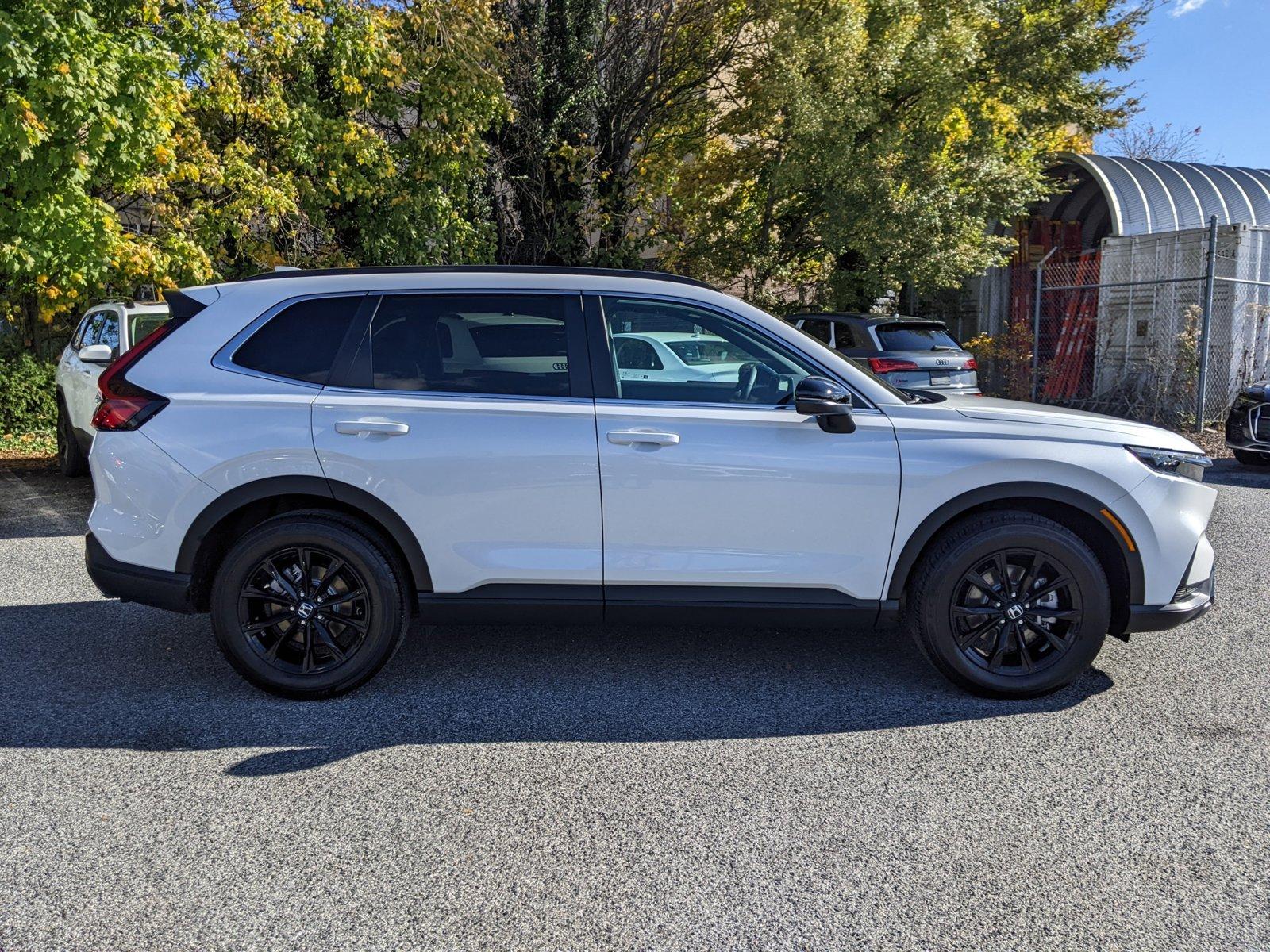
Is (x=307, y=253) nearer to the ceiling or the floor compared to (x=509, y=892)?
nearer to the ceiling

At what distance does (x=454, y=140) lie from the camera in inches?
557

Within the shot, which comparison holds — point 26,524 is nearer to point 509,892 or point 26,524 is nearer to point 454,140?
point 509,892

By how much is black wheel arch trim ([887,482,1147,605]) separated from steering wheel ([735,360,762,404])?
2.96 ft

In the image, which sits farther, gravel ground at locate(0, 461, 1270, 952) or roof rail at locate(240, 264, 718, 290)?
roof rail at locate(240, 264, 718, 290)

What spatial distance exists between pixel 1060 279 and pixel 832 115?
18.6 feet

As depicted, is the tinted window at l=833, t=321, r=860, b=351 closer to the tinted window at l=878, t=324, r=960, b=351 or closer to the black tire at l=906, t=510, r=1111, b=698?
the tinted window at l=878, t=324, r=960, b=351

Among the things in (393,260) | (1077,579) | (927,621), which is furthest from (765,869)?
(393,260)

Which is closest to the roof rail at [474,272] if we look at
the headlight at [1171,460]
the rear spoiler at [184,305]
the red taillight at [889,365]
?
the rear spoiler at [184,305]

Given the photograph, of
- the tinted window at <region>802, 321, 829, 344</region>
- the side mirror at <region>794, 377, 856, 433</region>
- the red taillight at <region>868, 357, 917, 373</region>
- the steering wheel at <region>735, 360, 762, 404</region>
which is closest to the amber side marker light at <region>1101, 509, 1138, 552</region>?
the side mirror at <region>794, 377, 856, 433</region>

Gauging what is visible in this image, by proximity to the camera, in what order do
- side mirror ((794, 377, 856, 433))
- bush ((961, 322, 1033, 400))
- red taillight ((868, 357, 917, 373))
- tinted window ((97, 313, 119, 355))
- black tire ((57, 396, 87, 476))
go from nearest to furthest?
1. side mirror ((794, 377, 856, 433))
2. tinted window ((97, 313, 119, 355))
3. black tire ((57, 396, 87, 476))
4. red taillight ((868, 357, 917, 373))
5. bush ((961, 322, 1033, 400))

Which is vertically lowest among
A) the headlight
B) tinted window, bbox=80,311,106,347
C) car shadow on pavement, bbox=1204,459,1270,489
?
car shadow on pavement, bbox=1204,459,1270,489

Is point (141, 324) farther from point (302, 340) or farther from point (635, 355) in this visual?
point (635, 355)

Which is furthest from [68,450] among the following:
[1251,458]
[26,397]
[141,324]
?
[1251,458]

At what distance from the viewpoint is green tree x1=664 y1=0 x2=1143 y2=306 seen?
54.2ft
